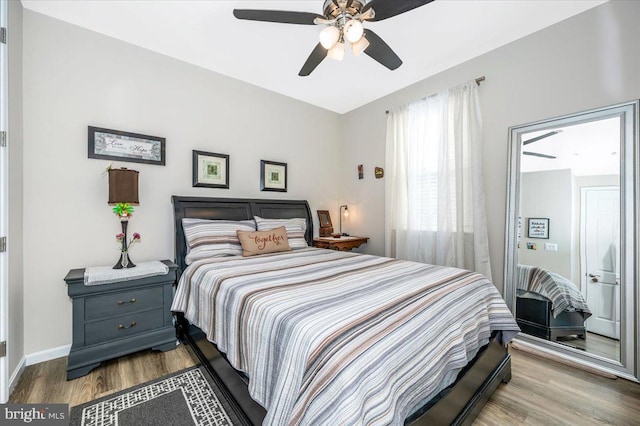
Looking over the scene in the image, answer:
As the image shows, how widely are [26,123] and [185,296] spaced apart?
6.31 ft

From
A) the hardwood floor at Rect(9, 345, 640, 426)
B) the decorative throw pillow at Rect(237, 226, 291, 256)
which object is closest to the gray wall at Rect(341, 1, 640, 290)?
the hardwood floor at Rect(9, 345, 640, 426)

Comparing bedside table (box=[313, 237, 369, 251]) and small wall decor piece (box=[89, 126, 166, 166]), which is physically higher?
small wall decor piece (box=[89, 126, 166, 166])

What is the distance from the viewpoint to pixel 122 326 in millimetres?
2195

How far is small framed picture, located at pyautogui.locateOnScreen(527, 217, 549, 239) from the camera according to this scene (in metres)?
2.50

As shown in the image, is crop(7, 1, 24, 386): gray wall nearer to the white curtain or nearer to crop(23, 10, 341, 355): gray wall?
crop(23, 10, 341, 355): gray wall

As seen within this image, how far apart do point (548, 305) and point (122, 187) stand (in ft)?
12.9

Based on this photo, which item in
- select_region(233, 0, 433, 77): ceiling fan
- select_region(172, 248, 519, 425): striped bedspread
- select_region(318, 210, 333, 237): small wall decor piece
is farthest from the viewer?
select_region(318, 210, 333, 237): small wall decor piece

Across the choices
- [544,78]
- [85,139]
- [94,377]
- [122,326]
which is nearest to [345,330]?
[122,326]

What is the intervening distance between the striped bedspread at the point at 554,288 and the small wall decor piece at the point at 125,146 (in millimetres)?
3845

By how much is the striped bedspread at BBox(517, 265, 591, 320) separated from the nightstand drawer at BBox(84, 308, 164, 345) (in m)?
3.42

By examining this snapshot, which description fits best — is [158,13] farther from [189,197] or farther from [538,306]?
[538,306]

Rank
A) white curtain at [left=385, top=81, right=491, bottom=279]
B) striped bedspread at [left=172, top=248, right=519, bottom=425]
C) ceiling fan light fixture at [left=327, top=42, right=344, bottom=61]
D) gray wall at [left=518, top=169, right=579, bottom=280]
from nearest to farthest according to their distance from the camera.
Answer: striped bedspread at [left=172, top=248, right=519, bottom=425], ceiling fan light fixture at [left=327, top=42, right=344, bottom=61], gray wall at [left=518, top=169, right=579, bottom=280], white curtain at [left=385, top=81, right=491, bottom=279]

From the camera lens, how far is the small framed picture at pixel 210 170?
307cm

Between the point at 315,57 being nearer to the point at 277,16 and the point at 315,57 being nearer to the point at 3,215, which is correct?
the point at 277,16
